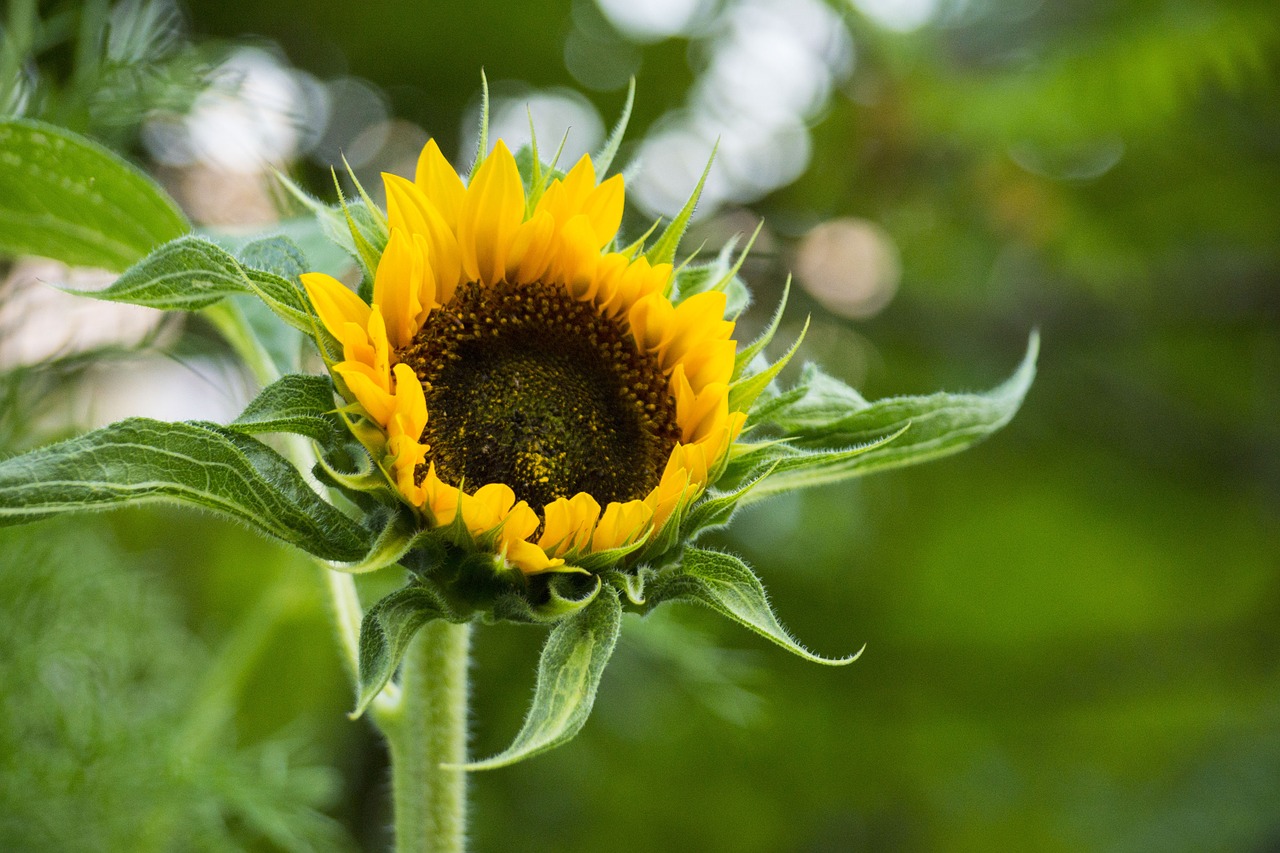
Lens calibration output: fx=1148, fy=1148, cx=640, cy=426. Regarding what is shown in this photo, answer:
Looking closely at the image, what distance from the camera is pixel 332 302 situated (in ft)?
2.15

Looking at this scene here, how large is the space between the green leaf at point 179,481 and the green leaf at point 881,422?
1.04 feet

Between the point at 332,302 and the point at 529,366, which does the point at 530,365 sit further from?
the point at 332,302

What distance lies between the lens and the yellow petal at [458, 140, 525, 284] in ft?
2.41

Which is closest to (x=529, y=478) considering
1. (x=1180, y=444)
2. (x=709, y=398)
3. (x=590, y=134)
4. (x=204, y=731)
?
(x=709, y=398)

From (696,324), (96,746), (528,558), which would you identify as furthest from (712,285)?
(96,746)

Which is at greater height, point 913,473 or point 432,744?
point 432,744

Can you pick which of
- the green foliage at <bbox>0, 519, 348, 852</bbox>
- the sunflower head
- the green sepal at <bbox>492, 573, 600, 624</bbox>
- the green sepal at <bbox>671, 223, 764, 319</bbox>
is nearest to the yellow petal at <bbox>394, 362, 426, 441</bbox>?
the sunflower head

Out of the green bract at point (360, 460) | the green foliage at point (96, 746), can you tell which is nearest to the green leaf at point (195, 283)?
the green bract at point (360, 460)

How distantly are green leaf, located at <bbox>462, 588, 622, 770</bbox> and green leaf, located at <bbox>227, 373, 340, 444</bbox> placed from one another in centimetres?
18

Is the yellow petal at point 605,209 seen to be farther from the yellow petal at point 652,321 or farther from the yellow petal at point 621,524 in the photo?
the yellow petal at point 621,524

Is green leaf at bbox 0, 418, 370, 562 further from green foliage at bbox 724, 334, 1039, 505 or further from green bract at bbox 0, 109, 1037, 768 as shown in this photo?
green foliage at bbox 724, 334, 1039, 505

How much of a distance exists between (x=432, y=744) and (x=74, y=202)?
43 cm

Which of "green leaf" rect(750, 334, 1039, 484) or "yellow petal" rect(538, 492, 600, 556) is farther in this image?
"green leaf" rect(750, 334, 1039, 484)

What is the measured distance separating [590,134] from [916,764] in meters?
1.43
